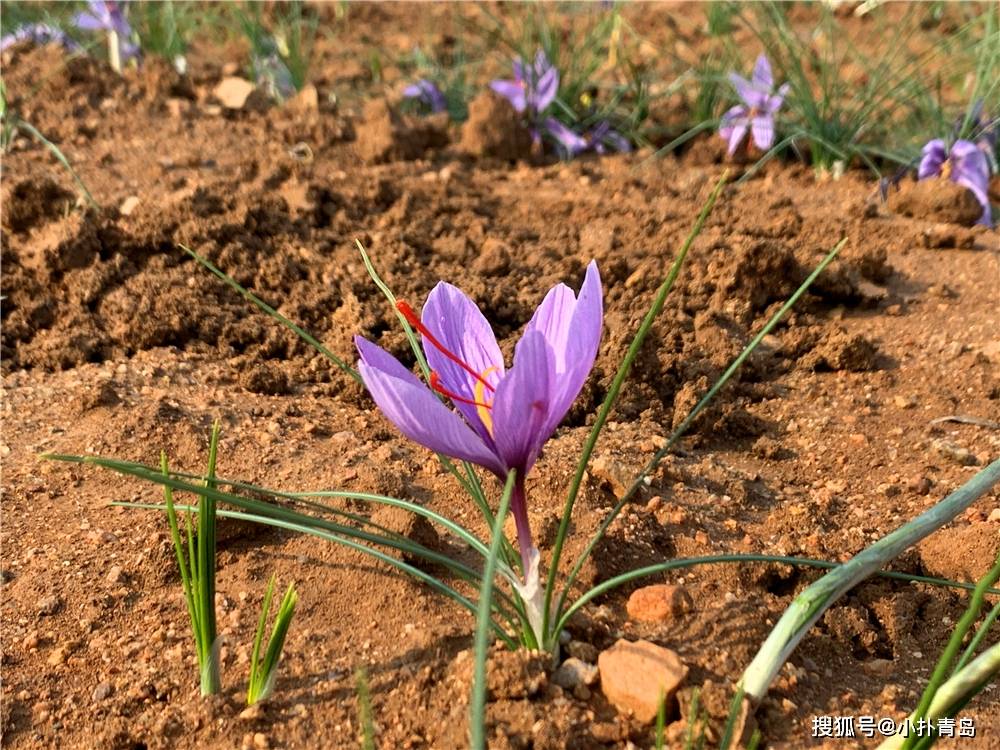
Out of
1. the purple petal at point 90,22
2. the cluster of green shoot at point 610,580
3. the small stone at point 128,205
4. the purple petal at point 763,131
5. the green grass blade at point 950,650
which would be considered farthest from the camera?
the purple petal at point 90,22

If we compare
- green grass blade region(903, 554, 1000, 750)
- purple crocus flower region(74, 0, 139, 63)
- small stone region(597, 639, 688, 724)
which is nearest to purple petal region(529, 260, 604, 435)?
small stone region(597, 639, 688, 724)

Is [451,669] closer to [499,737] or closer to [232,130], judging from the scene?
[499,737]

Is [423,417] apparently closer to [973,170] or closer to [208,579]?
[208,579]

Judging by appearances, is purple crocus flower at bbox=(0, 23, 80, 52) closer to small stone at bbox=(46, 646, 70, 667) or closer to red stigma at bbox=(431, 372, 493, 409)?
small stone at bbox=(46, 646, 70, 667)

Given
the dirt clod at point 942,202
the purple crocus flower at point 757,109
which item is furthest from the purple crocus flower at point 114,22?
the dirt clod at point 942,202

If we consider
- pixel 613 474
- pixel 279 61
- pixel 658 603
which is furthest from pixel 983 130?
pixel 279 61

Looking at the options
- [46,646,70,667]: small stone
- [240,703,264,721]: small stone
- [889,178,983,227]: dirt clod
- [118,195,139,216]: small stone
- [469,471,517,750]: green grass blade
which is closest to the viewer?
[469,471,517,750]: green grass blade

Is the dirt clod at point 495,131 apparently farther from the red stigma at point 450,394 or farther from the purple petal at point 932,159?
the red stigma at point 450,394
